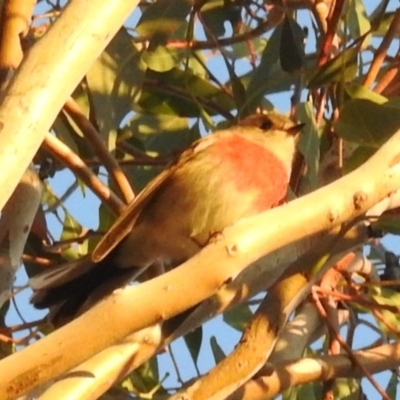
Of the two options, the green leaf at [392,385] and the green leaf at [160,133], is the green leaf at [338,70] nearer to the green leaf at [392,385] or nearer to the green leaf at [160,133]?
the green leaf at [160,133]

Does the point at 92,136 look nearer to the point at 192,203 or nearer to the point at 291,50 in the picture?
the point at 192,203

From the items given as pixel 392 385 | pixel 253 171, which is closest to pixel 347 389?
pixel 392 385

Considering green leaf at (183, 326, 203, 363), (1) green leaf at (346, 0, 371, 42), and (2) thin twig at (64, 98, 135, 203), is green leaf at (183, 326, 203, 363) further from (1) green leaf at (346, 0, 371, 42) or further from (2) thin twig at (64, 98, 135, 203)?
(1) green leaf at (346, 0, 371, 42)

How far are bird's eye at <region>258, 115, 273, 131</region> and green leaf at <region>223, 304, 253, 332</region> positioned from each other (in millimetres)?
309

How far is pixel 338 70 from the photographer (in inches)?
64.7

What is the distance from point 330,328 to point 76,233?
0.54 meters

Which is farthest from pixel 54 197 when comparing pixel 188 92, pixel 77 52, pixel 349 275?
pixel 77 52

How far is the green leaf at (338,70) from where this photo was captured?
5.38 feet

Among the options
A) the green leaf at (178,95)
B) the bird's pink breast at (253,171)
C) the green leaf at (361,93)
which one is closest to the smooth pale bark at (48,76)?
the green leaf at (361,93)

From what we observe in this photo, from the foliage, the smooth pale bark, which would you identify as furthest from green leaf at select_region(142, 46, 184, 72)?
the smooth pale bark

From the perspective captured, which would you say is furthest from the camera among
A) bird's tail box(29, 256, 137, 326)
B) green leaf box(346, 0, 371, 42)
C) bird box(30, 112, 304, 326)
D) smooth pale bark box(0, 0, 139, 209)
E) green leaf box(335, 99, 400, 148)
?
green leaf box(346, 0, 371, 42)

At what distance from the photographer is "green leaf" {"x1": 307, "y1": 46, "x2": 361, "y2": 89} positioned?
1639mm

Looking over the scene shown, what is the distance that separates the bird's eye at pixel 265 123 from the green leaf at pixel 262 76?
0.26 feet

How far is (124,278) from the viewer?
170 centimetres
